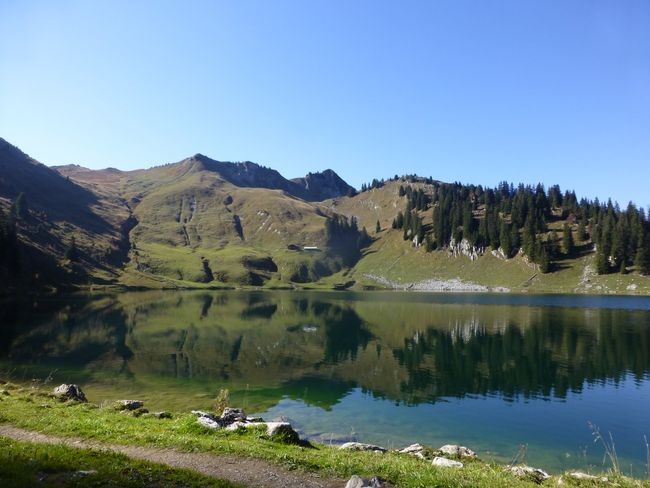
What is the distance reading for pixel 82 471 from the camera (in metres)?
12.6

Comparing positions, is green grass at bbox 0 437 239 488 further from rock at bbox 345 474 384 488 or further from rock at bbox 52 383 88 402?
rock at bbox 52 383 88 402

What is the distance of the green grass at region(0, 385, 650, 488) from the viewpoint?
50.5 feet

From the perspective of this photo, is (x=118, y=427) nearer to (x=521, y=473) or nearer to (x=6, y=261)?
(x=521, y=473)

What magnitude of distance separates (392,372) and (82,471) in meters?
46.7

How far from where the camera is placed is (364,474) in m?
15.3

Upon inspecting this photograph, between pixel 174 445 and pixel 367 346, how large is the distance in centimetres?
5815

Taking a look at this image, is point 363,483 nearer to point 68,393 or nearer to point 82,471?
point 82,471

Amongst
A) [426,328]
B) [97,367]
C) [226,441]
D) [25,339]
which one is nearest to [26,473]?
[226,441]

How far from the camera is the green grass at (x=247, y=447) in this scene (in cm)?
1541

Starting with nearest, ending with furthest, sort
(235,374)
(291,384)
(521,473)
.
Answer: (521,473) < (291,384) < (235,374)

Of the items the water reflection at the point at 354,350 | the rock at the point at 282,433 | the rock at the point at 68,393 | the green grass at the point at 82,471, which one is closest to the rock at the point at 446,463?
the rock at the point at 282,433

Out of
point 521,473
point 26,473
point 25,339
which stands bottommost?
point 25,339

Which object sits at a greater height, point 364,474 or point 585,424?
point 364,474

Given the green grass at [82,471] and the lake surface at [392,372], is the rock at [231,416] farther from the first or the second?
the green grass at [82,471]
